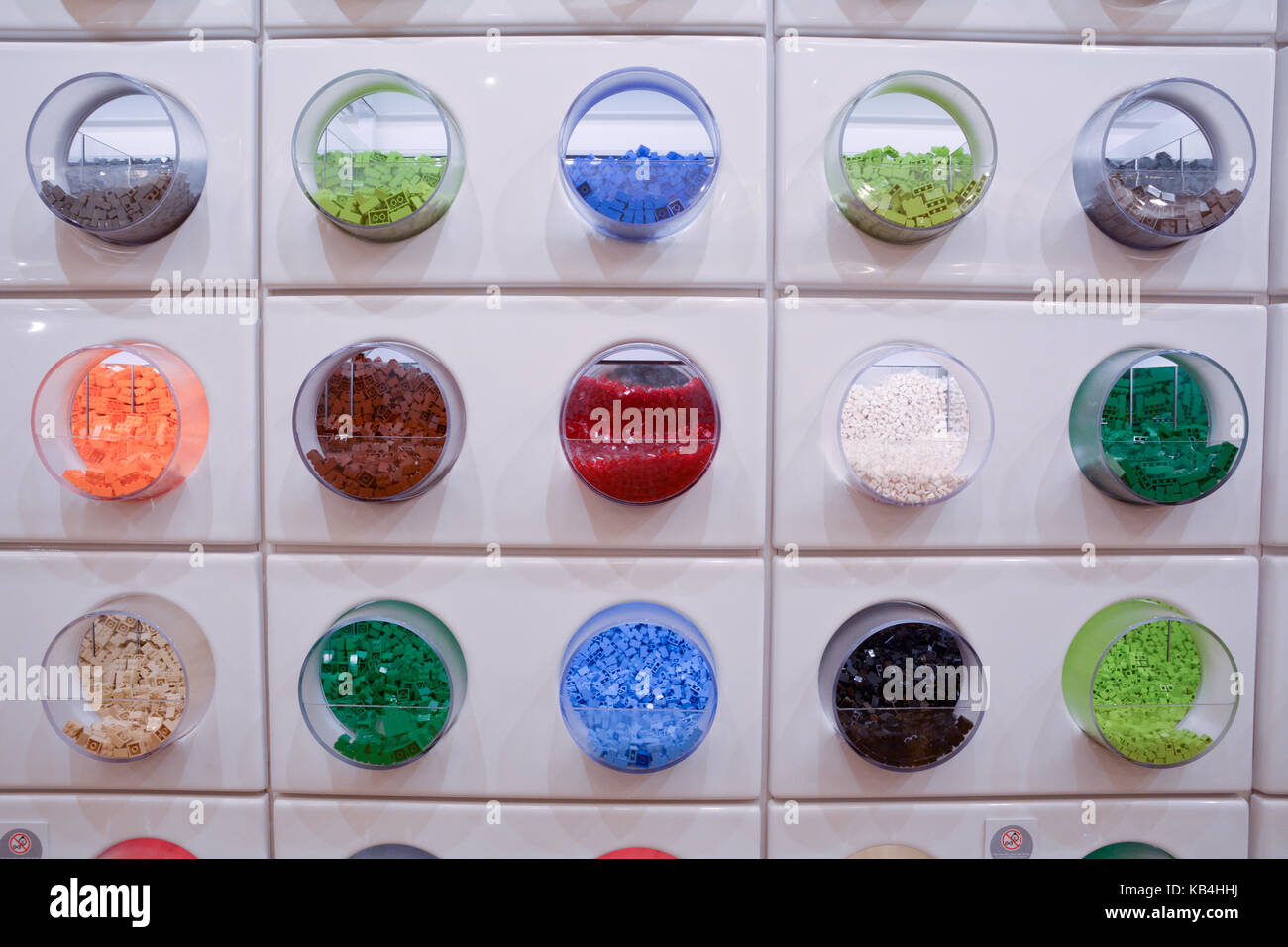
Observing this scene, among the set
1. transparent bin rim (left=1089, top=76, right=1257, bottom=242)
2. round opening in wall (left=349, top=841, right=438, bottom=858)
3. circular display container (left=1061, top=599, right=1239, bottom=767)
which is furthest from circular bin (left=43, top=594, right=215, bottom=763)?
transparent bin rim (left=1089, top=76, right=1257, bottom=242)

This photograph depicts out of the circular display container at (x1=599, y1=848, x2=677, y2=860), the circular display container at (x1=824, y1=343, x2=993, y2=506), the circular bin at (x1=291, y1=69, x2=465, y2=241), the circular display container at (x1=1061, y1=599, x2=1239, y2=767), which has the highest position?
the circular bin at (x1=291, y1=69, x2=465, y2=241)

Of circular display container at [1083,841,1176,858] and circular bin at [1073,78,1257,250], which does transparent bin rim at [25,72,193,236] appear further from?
circular display container at [1083,841,1176,858]

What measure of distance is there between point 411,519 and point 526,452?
0.29 m

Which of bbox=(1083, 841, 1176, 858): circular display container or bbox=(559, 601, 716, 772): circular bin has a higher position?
bbox=(559, 601, 716, 772): circular bin

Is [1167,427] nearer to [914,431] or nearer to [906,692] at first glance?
[914,431]

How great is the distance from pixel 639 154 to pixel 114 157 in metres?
1.09

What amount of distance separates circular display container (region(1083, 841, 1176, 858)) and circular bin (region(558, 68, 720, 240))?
1.65m

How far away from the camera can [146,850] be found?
1.50m

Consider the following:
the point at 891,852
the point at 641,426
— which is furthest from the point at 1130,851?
the point at 641,426

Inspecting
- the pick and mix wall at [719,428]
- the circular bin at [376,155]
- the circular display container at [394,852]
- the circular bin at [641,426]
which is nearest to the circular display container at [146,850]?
the pick and mix wall at [719,428]

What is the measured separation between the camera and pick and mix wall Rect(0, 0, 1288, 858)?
55.1 inches

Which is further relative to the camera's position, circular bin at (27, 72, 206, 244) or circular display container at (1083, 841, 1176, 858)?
circular display container at (1083, 841, 1176, 858)
